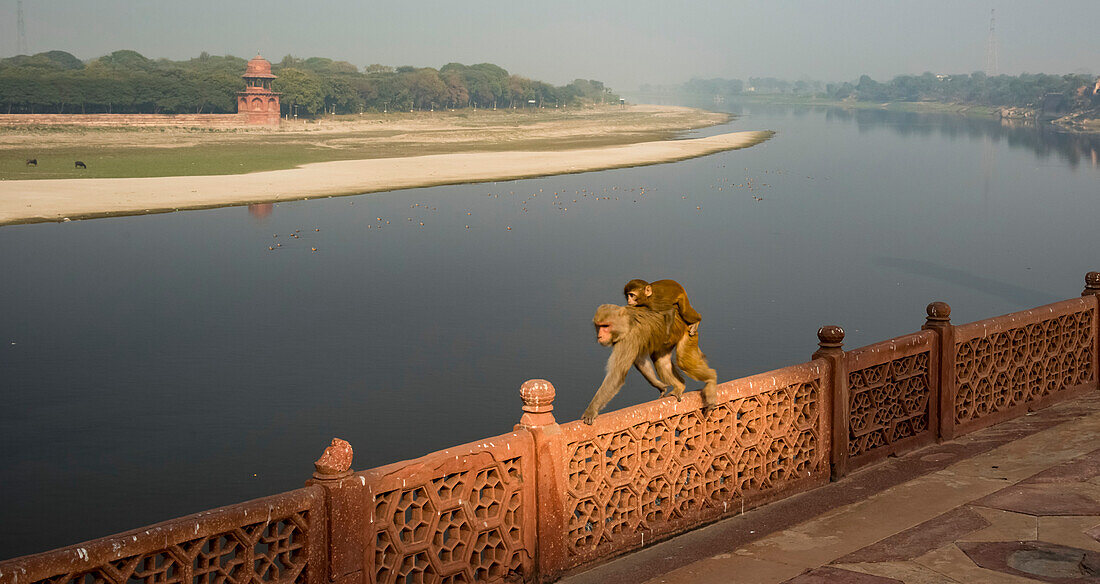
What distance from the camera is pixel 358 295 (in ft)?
91.4

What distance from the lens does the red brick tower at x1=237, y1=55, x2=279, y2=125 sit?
108 meters

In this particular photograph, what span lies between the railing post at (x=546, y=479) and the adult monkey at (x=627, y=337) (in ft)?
0.90

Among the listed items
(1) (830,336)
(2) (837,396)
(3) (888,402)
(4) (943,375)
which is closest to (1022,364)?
(4) (943,375)

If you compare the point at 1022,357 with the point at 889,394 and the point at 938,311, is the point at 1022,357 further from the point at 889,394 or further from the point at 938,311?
the point at 889,394

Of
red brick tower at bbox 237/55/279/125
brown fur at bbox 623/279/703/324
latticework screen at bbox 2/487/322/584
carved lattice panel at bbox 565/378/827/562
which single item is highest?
red brick tower at bbox 237/55/279/125

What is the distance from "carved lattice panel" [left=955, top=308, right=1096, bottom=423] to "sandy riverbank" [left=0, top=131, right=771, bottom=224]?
120 ft

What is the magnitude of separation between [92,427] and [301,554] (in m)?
13.1

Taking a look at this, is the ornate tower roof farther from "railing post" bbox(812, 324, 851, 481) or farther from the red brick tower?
"railing post" bbox(812, 324, 851, 481)

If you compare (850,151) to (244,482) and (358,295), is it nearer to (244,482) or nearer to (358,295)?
(358,295)

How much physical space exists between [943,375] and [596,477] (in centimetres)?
352

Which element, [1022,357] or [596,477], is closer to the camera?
[596,477]

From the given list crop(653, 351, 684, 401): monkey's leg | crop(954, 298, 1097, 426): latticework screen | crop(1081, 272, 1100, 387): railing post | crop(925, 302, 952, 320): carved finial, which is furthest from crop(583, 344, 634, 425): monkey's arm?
crop(1081, 272, 1100, 387): railing post

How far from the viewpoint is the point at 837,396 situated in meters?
7.99

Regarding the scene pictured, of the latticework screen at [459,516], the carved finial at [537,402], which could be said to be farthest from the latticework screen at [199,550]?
the carved finial at [537,402]
